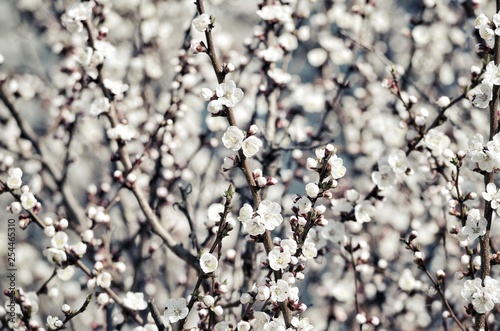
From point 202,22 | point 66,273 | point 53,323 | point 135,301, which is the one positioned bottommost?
point 135,301

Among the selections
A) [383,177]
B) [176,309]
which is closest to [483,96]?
[383,177]

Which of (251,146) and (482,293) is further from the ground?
(251,146)

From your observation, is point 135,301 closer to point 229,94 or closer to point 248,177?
point 248,177

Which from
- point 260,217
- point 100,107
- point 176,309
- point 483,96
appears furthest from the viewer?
point 100,107

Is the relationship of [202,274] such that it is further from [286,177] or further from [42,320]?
[42,320]

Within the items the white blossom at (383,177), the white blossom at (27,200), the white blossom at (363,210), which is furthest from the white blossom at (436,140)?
the white blossom at (27,200)

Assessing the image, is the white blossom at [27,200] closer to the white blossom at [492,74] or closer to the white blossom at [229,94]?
the white blossom at [229,94]

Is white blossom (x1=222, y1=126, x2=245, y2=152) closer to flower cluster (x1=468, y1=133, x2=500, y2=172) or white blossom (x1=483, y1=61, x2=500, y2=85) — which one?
flower cluster (x1=468, y1=133, x2=500, y2=172)

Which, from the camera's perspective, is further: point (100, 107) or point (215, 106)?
point (100, 107)

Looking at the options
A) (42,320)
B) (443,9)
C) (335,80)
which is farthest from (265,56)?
(443,9)

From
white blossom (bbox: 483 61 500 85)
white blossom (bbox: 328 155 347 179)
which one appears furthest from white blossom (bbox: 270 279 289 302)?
white blossom (bbox: 483 61 500 85)
